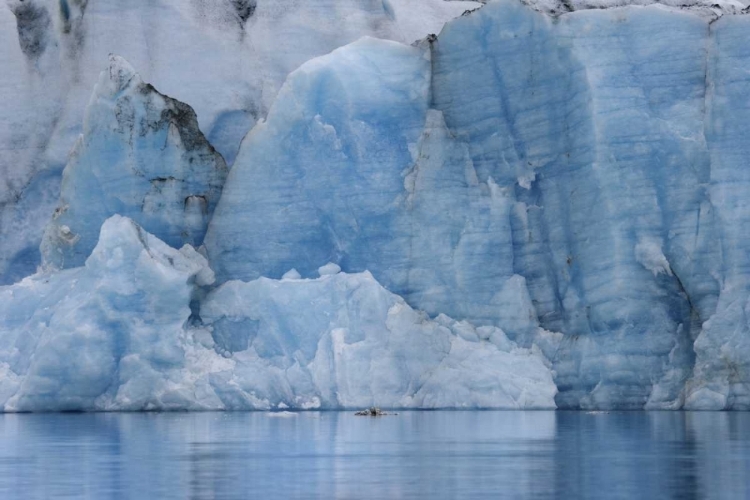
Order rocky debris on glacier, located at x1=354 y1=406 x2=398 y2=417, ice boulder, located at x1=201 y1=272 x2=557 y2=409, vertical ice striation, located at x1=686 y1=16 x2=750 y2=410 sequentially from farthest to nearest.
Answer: ice boulder, located at x1=201 y1=272 x2=557 y2=409
vertical ice striation, located at x1=686 y1=16 x2=750 y2=410
rocky debris on glacier, located at x1=354 y1=406 x2=398 y2=417

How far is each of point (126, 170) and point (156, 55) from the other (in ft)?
12.0

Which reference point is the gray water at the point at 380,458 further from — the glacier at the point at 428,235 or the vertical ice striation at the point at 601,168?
the vertical ice striation at the point at 601,168

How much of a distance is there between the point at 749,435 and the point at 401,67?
1066 cm

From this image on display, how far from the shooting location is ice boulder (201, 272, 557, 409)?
904 inches

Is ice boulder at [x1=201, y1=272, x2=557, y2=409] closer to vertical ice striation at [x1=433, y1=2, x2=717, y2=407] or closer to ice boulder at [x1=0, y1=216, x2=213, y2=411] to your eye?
ice boulder at [x1=0, y1=216, x2=213, y2=411]

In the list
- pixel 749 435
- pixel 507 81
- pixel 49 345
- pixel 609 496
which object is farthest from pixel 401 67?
pixel 609 496

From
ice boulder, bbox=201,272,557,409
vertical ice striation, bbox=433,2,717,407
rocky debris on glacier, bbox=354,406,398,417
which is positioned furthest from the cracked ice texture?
rocky debris on glacier, bbox=354,406,398,417

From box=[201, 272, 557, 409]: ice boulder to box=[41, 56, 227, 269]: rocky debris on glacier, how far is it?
7.14 feet

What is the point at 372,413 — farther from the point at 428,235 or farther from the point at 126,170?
the point at 126,170

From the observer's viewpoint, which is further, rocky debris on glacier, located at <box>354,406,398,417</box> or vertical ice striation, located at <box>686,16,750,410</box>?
vertical ice striation, located at <box>686,16,750,410</box>

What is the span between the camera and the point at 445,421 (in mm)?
19938

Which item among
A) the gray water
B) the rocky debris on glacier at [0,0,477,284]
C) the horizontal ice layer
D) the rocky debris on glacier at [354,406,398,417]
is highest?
the rocky debris on glacier at [0,0,477,284]

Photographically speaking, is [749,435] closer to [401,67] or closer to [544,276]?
[544,276]

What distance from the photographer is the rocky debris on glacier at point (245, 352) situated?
74.8 feet
